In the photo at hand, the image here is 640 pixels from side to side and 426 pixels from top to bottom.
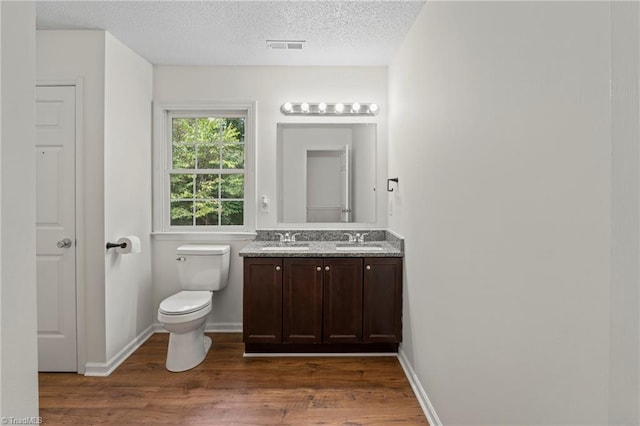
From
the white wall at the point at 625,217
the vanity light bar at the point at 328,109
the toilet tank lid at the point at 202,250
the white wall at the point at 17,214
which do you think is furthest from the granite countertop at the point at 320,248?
the white wall at the point at 625,217

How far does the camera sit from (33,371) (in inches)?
30.5

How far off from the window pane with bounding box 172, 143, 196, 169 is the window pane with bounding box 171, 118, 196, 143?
2.7 inches

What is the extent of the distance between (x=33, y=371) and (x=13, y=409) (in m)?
0.08

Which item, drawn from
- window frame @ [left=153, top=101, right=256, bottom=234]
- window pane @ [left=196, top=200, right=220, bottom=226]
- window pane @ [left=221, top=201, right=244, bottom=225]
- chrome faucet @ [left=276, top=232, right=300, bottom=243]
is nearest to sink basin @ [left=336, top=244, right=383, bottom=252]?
chrome faucet @ [left=276, top=232, right=300, bottom=243]

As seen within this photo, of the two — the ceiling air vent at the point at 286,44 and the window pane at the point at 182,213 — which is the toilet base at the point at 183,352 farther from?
the ceiling air vent at the point at 286,44

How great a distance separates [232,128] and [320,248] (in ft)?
4.75

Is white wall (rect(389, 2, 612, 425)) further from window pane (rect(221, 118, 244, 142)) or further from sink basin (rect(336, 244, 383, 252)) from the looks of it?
window pane (rect(221, 118, 244, 142))

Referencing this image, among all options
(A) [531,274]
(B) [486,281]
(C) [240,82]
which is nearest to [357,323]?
(B) [486,281]

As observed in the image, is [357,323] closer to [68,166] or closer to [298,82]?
[298,82]

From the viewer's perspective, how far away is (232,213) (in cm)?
366

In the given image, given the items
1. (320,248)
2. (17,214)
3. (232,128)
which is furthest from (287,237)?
(17,214)

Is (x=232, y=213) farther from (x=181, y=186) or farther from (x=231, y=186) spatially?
(x=181, y=186)

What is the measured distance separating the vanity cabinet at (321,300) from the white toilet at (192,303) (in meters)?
0.36

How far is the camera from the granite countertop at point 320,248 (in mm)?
2959
